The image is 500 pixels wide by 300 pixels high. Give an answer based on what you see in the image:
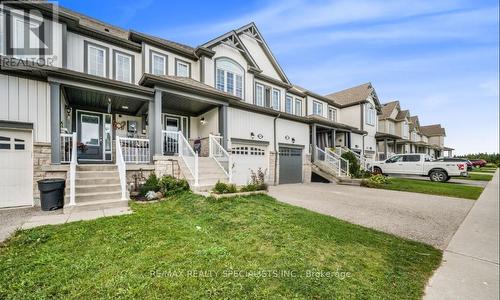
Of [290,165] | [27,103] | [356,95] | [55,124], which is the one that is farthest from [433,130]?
[27,103]

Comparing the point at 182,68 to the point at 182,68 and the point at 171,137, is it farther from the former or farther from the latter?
the point at 171,137

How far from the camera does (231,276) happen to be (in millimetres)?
2725

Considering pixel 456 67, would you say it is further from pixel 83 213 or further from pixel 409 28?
pixel 83 213

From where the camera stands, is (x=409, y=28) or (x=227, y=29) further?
(x=227, y=29)

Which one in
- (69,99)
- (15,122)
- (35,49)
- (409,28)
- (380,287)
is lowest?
(380,287)

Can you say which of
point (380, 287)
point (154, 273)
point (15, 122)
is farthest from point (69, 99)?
point (380, 287)

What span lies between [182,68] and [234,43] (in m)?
3.70

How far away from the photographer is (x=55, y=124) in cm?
726

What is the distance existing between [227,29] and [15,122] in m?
10.6

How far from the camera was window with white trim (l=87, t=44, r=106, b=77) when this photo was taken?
936cm

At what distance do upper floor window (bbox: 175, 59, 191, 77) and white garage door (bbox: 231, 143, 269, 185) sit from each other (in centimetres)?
472

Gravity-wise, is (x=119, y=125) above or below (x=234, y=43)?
below

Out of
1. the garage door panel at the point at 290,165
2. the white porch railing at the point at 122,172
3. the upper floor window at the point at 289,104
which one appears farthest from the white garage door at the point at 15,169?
the upper floor window at the point at 289,104

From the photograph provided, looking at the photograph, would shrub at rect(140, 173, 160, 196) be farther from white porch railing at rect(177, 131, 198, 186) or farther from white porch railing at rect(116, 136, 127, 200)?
white porch railing at rect(177, 131, 198, 186)
